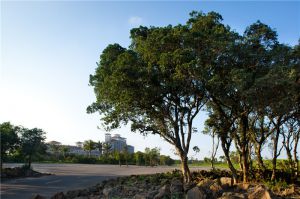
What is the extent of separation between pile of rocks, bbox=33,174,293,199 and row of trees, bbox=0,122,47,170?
45.1 ft

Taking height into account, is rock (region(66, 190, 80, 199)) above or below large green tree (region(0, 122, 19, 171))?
below

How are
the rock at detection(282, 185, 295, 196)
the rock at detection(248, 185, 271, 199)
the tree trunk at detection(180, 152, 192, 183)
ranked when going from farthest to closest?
the tree trunk at detection(180, 152, 192, 183), the rock at detection(282, 185, 295, 196), the rock at detection(248, 185, 271, 199)

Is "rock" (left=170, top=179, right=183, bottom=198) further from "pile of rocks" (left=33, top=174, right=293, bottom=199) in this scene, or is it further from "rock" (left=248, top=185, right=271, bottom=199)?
"rock" (left=248, top=185, right=271, bottom=199)

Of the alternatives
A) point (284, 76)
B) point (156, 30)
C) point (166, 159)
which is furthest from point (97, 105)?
point (166, 159)

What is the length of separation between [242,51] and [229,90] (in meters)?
1.96

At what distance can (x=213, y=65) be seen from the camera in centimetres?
1672

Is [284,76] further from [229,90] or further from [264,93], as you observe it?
[229,90]

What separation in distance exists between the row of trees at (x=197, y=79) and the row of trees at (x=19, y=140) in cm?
1377

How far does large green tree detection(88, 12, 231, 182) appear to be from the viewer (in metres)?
16.3

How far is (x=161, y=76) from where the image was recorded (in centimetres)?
1698

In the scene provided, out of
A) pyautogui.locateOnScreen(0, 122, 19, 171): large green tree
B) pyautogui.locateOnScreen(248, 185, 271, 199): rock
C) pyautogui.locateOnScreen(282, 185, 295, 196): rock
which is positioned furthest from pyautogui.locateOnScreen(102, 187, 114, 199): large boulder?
pyautogui.locateOnScreen(0, 122, 19, 171): large green tree

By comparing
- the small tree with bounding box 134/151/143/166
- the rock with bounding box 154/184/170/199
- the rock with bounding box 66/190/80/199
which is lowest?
the rock with bounding box 66/190/80/199

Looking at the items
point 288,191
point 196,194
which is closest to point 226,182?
point 288,191

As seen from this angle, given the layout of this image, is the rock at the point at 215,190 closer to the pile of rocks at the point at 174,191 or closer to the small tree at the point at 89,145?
the pile of rocks at the point at 174,191
